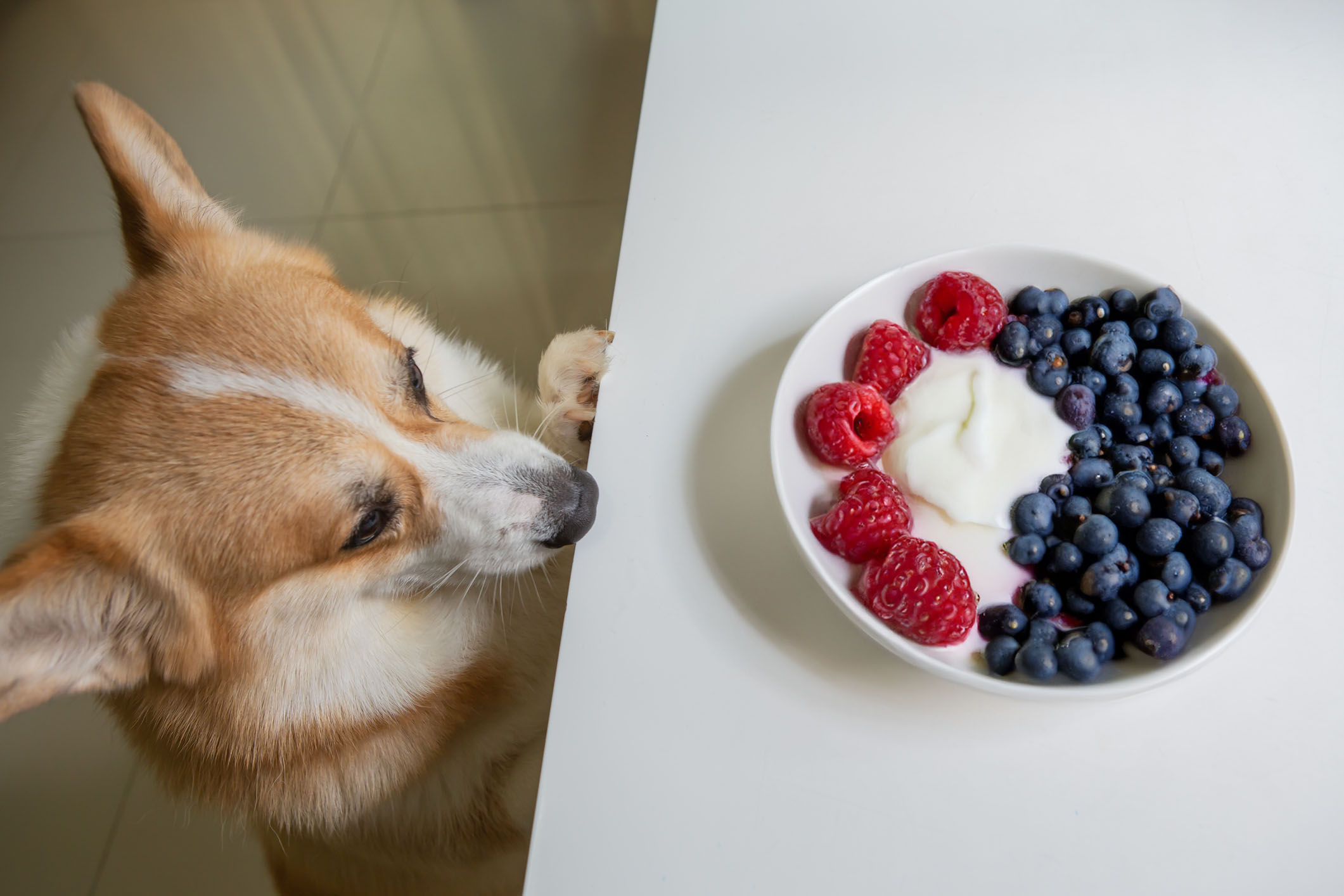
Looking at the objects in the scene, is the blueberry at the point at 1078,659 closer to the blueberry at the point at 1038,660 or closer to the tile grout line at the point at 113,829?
the blueberry at the point at 1038,660

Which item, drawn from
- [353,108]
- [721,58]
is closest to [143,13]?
[353,108]

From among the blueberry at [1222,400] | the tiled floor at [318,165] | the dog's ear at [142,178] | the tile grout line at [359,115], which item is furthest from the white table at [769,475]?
the tile grout line at [359,115]

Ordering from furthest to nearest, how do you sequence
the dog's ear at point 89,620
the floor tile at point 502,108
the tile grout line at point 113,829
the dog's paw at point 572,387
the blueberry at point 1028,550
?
the floor tile at point 502,108 < the tile grout line at point 113,829 < the dog's paw at point 572,387 < the blueberry at point 1028,550 < the dog's ear at point 89,620

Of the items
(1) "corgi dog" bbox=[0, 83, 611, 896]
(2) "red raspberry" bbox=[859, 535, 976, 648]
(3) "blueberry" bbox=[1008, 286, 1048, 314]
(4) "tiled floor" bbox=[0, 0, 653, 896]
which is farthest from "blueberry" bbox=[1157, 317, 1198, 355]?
(4) "tiled floor" bbox=[0, 0, 653, 896]

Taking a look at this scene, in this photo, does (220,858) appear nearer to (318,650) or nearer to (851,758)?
(318,650)

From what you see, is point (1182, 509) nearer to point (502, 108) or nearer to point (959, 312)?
point (959, 312)

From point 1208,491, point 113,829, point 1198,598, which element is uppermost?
point 1208,491

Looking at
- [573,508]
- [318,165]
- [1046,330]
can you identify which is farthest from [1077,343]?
[318,165]
